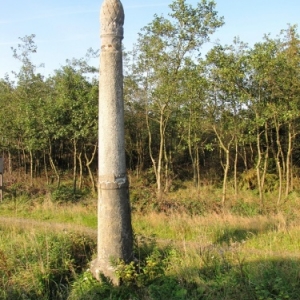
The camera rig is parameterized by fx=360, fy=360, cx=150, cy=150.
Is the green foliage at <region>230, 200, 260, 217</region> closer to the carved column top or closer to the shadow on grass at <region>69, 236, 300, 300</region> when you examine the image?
the shadow on grass at <region>69, 236, 300, 300</region>

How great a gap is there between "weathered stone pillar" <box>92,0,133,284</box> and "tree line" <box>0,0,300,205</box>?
10.1m

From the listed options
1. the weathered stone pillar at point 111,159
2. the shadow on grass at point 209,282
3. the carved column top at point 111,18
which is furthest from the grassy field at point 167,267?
the carved column top at point 111,18

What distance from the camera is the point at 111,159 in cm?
520

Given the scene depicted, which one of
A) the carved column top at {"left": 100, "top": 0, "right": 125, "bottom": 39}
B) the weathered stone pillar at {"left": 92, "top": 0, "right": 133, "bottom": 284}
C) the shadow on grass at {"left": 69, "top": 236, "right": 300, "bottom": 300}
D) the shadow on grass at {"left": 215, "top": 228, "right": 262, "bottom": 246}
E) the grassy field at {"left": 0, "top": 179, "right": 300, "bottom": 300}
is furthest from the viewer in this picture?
the shadow on grass at {"left": 215, "top": 228, "right": 262, "bottom": 246}

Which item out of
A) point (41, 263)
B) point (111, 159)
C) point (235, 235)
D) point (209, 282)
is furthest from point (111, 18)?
point (235, 235)

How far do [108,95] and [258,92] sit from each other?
39.5 ft

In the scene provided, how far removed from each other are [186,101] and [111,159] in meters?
13.0

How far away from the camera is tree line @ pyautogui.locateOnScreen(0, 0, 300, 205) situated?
1510 cm

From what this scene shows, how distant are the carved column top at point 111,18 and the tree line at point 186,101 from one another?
391 inches

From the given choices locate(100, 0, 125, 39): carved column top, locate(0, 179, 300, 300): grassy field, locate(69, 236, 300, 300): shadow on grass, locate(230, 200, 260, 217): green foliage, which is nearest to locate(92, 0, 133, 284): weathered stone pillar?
locate(100, 0, 125, 39): carved column top

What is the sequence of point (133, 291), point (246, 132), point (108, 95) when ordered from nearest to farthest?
point (133, 291) → point (108, 95) → point (246, 132)

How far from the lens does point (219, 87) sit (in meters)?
16.1

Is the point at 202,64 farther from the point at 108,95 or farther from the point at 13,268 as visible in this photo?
the point at 13,268

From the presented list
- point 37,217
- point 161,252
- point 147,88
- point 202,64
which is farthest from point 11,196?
point 161,252
